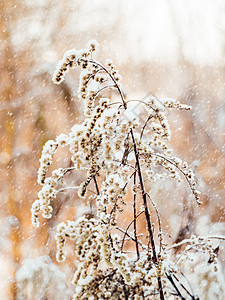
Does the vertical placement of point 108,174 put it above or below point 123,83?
below

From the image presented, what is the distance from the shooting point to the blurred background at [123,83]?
185 cm

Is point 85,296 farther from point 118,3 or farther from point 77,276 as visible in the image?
point 118,3

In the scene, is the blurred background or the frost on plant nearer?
the frost on plant

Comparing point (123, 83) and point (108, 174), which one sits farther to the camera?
point (123, 83)

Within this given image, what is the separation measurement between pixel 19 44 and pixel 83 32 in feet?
1.31

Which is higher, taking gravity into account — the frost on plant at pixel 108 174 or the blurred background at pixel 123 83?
the blurred background at pixel 123 83

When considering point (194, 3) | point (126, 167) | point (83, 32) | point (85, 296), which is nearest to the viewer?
point (126, 167)

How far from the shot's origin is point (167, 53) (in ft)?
6.21

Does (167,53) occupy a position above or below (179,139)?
above

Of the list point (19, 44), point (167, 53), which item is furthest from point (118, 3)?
point (19, 44)

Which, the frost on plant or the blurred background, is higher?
the blurred background

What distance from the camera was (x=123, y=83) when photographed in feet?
6.34

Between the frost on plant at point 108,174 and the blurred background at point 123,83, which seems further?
the blurred background at point 123,83

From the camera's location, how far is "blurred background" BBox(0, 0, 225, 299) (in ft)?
6.06
